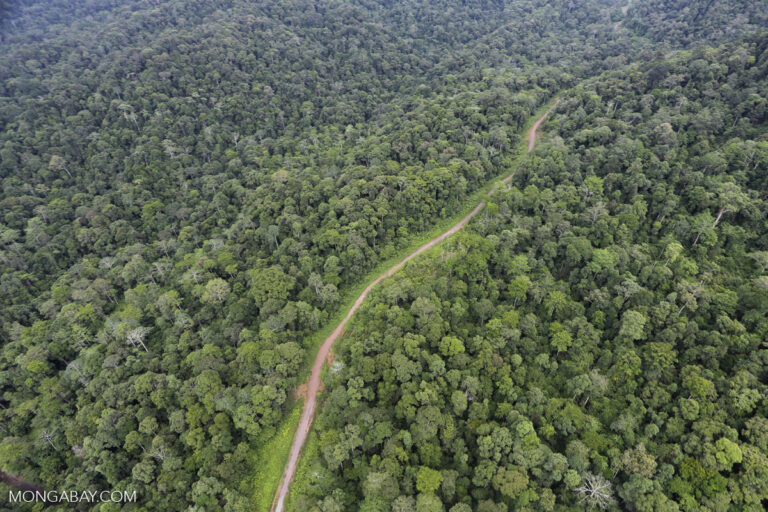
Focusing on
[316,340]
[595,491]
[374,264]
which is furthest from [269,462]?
[595,491]

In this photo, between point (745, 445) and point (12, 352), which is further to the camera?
point (12, 352)

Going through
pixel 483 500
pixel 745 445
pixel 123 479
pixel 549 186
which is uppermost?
pixel 549 186

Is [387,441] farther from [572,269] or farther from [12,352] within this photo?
[12,352]

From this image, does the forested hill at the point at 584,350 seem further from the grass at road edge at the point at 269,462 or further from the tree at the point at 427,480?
the grass at road edge at the point at 269,462

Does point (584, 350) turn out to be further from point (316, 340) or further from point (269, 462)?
point (269, 462)

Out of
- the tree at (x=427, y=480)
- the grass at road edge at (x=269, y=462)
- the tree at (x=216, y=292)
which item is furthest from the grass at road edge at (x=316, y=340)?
the tree at (x=216, y=292)

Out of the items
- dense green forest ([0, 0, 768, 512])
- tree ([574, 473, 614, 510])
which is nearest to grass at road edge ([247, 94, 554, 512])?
dense green forest ([0, 0, 768, 512])

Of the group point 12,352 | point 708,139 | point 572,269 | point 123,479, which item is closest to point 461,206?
point 572,269
